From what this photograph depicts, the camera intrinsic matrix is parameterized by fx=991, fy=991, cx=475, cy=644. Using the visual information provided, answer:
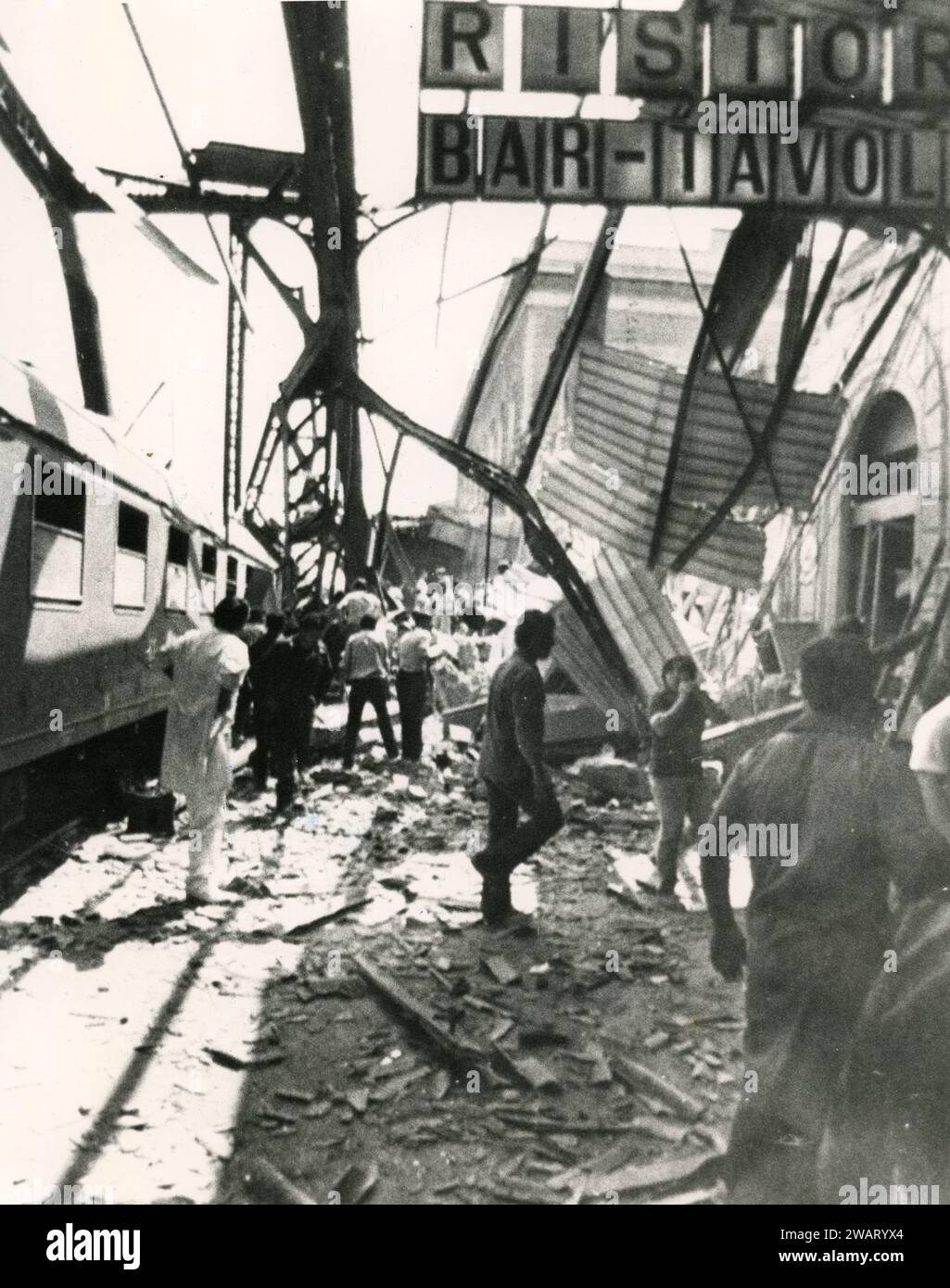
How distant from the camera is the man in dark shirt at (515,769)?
5746mm

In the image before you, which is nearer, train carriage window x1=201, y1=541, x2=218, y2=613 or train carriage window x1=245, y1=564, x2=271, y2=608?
train carriage window x1=201, y1=541, x2=218, y2=613

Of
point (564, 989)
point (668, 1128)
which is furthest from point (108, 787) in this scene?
point (668, 1128)

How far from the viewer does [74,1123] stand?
12.0ft

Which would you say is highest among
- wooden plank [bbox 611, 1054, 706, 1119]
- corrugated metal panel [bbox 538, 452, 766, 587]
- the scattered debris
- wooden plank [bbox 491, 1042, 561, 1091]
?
corrugated metal panel [bbox 538, 452, 766, 587]

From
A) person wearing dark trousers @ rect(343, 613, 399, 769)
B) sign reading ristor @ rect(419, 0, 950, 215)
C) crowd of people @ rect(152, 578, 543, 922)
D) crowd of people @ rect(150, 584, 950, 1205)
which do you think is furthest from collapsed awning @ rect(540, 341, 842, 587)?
crowd of people @ rect(150, 584, 950, 1205)

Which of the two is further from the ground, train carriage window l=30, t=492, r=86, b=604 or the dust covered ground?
train carriage window l=30, t=492, r=86, b=604

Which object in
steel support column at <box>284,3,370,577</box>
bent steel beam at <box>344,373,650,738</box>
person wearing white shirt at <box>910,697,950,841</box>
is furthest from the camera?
bent steel beam at <box>344,373,650,738</box>

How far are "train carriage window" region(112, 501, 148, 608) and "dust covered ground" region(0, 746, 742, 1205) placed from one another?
6.34ft

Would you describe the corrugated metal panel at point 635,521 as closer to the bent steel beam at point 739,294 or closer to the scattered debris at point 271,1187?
the bent steel beam at point 739,294

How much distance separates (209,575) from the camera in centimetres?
1188

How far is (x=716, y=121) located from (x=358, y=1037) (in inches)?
190

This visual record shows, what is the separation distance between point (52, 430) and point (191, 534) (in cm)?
481

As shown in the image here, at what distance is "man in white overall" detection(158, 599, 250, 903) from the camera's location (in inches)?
245

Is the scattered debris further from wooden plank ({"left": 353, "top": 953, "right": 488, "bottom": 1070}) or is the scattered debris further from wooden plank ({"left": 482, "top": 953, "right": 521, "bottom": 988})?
wooden plank ({"left": 482, "top": 953, "right": 521, "bottom": 988})
